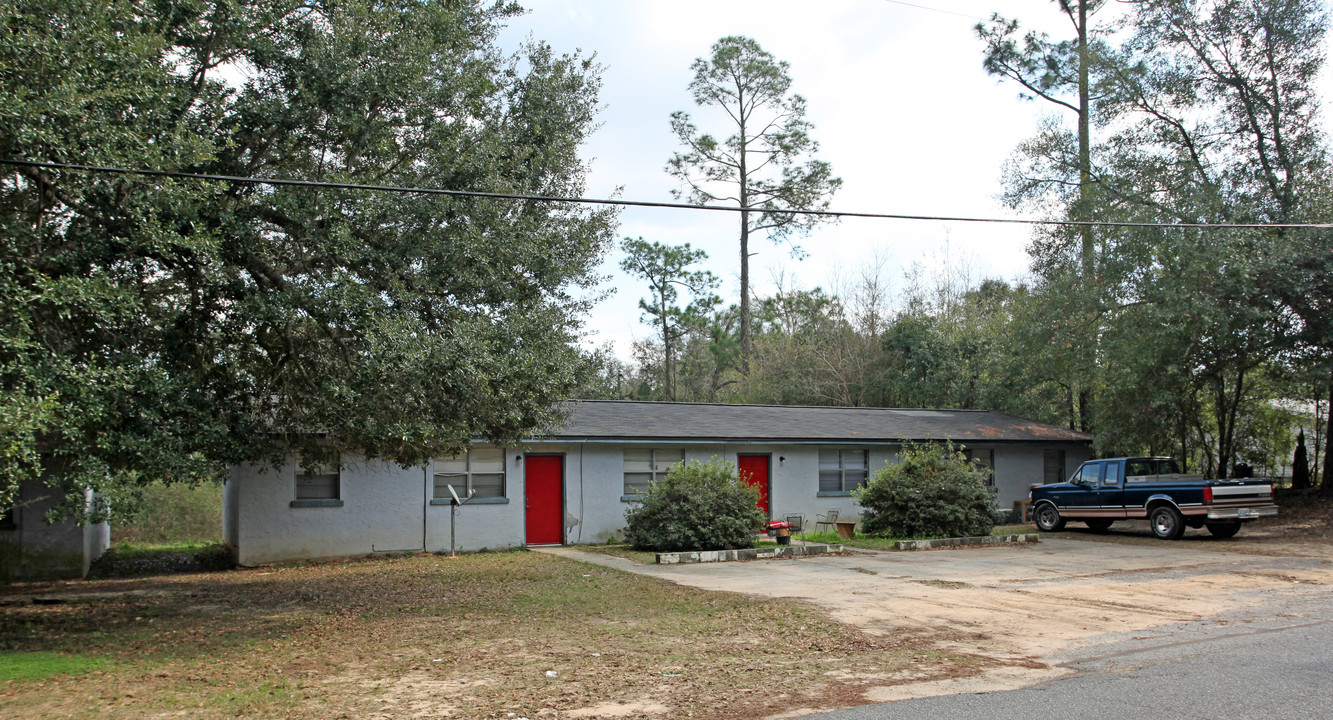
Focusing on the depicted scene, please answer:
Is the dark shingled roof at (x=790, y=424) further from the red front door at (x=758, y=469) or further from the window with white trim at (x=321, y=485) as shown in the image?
the window with white trim at (x=321, y=485)

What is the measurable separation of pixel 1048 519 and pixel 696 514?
426 inches

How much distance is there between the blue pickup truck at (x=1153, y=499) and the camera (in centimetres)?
1886

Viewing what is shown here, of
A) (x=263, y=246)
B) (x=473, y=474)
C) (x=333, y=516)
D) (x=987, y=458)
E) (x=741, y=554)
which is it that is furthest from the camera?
(x=987, y=458)

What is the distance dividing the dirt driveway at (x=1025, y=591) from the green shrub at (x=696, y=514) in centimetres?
116

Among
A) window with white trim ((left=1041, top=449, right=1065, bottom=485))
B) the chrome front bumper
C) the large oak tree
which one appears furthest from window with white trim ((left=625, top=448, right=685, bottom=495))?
window with white trim ((left=1041, top=449, right=1065, bottom=485))

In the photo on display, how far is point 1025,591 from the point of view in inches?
507

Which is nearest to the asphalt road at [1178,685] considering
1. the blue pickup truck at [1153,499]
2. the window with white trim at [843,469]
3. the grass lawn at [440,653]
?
the grass lawn at [440,653]

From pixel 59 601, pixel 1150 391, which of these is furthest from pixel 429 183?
pixel 1150 391

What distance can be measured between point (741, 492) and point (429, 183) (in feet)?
32.2

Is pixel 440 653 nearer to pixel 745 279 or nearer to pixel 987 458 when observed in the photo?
pixel 987 458

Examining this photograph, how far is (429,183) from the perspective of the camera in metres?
12.2

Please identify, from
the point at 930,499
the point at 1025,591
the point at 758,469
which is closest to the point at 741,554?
the point at 930,499

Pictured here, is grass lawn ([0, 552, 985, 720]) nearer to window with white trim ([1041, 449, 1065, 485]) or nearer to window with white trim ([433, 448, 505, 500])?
window with white trim ([433, 448, 505, 500])

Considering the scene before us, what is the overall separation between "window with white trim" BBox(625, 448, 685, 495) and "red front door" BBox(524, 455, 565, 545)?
1798mm
